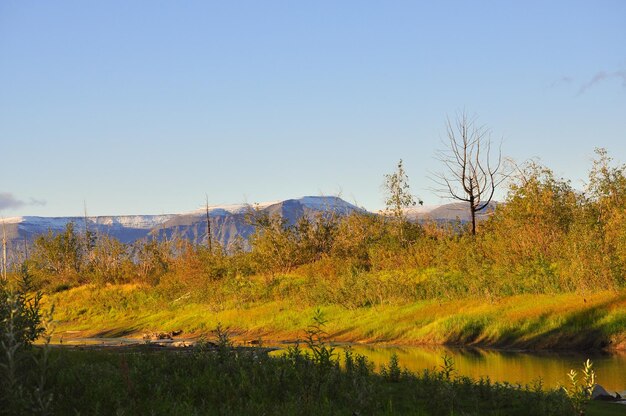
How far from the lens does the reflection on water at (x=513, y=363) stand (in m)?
26.8

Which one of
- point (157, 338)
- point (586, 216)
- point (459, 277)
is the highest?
point (586, 216)

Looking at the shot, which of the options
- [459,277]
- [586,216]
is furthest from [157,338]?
[586,216]

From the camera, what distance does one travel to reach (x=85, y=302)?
241ft

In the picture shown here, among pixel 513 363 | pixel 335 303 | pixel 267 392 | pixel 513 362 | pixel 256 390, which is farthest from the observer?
pixel 335 303

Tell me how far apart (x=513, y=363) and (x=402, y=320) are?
14.0 meters

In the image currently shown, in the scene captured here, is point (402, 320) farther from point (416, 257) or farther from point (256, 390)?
point (256, 390)

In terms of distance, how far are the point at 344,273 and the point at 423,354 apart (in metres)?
19.1

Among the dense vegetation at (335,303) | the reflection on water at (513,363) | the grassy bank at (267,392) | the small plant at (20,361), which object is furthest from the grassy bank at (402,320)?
the small plant at (20,361)

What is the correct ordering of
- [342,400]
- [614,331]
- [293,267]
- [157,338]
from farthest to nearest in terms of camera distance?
[293,267] < [157,338] < [614,331] < [342,400]

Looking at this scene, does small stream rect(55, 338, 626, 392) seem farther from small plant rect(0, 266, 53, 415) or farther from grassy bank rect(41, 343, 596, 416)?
small plant rect(0, 266, 53, 415)

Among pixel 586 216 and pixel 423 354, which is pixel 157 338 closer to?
pixel 423 354

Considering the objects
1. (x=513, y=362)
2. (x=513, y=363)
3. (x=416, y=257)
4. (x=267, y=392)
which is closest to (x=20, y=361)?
(x=267, y=392)

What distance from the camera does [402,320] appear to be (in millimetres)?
45906

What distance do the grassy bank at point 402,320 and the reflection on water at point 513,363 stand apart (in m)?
1.80
